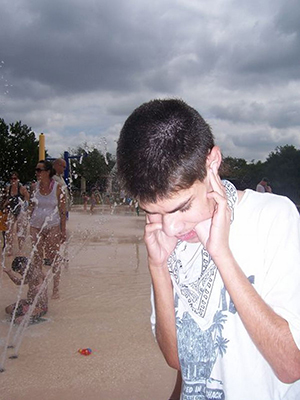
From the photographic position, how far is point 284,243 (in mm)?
1290

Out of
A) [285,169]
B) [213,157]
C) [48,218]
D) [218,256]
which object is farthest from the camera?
[285,169]

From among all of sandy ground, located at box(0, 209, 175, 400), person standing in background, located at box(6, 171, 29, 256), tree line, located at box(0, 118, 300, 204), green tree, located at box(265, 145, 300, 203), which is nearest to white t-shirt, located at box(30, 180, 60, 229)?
sandy ground, located at box(0, 209, 175, 400)

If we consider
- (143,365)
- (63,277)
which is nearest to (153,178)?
(143,365)

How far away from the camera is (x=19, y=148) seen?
50625 millimetres

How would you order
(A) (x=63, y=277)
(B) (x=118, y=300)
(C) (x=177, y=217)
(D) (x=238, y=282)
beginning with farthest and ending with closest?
(A) (x=63, y=277)
(B) (x=118, y=300)
(C) (x=177, y=217)
(D) (x=238, y=282)

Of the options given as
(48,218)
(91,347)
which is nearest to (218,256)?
(91,347)

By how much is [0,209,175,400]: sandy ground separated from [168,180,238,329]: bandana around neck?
2045 millimetres

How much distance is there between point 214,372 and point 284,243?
1.50 ft

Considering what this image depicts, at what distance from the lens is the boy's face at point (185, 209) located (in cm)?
138

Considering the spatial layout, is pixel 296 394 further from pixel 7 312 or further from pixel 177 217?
pixel 7 312

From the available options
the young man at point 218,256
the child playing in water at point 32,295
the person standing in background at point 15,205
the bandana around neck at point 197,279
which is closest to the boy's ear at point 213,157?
the young man at point 218,256

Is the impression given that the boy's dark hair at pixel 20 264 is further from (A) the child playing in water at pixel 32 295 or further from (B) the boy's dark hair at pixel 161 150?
(B) the boy's dark hair at pixel 161 150

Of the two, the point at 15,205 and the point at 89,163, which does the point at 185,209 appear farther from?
the point at 89,163

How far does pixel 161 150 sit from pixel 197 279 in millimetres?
459
